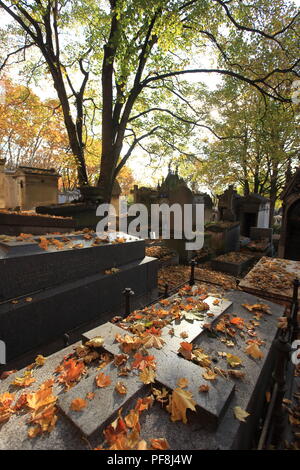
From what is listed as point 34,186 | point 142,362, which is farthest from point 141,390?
point 34,186

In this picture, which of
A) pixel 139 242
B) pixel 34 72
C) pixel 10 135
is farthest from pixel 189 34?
pixel 10 135

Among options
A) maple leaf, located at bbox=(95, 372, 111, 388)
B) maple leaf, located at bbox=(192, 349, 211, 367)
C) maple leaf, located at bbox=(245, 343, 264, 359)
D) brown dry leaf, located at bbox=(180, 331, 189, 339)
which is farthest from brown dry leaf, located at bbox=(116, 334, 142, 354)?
maple leaf, located at bbox=(245, 343, 264, 359)

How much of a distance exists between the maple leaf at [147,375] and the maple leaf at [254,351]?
125 cm

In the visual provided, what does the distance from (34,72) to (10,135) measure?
20336 mm

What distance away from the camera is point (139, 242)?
576cm

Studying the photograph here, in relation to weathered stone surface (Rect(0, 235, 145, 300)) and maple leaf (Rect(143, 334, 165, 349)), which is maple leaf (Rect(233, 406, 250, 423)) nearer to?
maple leaf (Rect(143, 334, 165, 349))

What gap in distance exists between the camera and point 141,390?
6.56ft

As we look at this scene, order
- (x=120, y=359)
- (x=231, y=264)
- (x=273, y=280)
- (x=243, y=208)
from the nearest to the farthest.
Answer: (x=120, y=359) < (x=273, y=280) < (x=231, y=264) < (x=243, y=208)

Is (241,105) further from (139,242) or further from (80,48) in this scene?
(139,242)

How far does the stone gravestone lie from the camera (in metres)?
1.70

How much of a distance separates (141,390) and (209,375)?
67cm

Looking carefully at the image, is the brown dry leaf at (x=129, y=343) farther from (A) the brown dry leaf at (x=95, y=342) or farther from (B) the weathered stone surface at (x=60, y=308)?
(B) the weathered stone surface at (x=60, y=308)

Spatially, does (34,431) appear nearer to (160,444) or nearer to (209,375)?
(160,444)

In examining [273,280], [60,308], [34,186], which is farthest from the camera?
[34,186]
